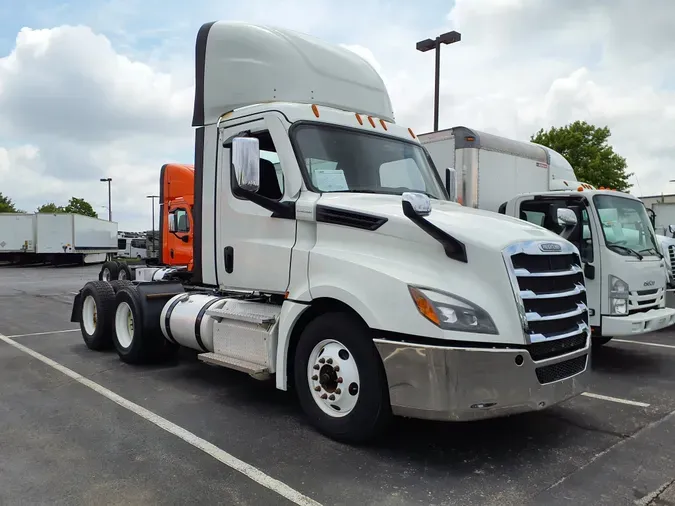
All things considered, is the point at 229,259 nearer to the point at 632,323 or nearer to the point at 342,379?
the point at 342,379

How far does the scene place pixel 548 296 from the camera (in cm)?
430

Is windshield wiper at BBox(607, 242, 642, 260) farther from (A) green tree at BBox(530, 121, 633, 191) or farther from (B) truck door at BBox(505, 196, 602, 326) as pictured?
(A) green tree at BBox(530, 121, 633, 191)

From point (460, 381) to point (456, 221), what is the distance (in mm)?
→ 1252

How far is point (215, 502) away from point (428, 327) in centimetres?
176

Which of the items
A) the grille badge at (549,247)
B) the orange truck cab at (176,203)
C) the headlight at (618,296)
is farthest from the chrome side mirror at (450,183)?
the orange truck cab at (176,203)

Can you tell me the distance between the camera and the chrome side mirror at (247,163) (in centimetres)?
480

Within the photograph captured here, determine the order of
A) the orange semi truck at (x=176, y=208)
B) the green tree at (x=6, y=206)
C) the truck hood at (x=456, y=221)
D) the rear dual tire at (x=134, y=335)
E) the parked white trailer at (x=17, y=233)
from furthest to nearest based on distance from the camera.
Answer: the green tree at (x=6, y=206) < the parked white trailer at (x=17, y=233) < the orange semi truck at (x=176, y=208) < the rear dual tire at (x=134, y=335) < the truck hood at (x=456, y=221)

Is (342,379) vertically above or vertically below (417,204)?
below

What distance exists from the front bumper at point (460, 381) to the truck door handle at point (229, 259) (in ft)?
7.18

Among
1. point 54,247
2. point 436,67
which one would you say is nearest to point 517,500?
point 436,67

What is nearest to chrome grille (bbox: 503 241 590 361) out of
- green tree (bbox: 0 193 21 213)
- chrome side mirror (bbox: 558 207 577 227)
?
chrome side mirror (bbox: 558 207 577 227)

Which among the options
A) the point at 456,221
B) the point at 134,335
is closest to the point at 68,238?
the point at 134,335

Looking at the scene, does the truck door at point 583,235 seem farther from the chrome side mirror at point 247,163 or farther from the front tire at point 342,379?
the chrome side mirror at point 247,163

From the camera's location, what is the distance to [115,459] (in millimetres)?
4270
